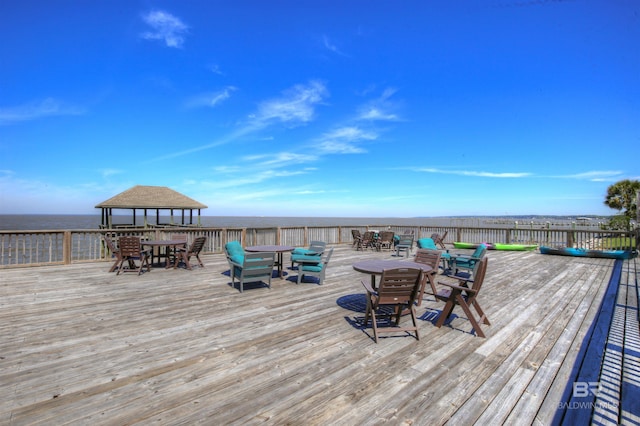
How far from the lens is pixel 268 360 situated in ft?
8.15

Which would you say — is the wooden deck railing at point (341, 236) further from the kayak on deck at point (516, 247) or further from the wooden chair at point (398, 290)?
the wooden chair at point (398, 290)

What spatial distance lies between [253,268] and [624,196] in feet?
76.3

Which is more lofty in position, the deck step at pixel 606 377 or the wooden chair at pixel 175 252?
the wooden chair at pixel 175 252

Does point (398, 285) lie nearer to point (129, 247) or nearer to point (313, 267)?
point (313, 267)

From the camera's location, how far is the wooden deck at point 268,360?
1.82 metres

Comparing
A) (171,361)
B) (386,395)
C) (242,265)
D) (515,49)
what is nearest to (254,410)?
(386,395)

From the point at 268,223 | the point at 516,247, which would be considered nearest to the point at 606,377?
the point at 516,247

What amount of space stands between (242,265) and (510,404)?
381 cm

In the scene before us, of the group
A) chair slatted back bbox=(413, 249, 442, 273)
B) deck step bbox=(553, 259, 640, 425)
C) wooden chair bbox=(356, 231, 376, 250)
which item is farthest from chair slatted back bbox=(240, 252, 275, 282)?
wooden chair bbox=(356, 231, 376, 250)

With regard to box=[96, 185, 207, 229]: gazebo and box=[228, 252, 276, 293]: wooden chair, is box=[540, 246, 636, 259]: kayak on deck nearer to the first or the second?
box=[228, 252, 276, 293]: wooden chair

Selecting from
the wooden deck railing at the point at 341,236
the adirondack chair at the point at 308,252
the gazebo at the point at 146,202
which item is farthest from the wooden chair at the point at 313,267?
the gazebo at the point at 146,202

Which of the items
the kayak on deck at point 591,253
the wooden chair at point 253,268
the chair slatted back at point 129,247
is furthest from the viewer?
the kayak on deck at point 591,253

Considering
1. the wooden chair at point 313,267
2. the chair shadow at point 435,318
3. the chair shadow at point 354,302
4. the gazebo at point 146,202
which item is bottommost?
the chair shadow at point 435,318

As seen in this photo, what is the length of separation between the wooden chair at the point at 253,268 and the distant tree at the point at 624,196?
21.1 meters
